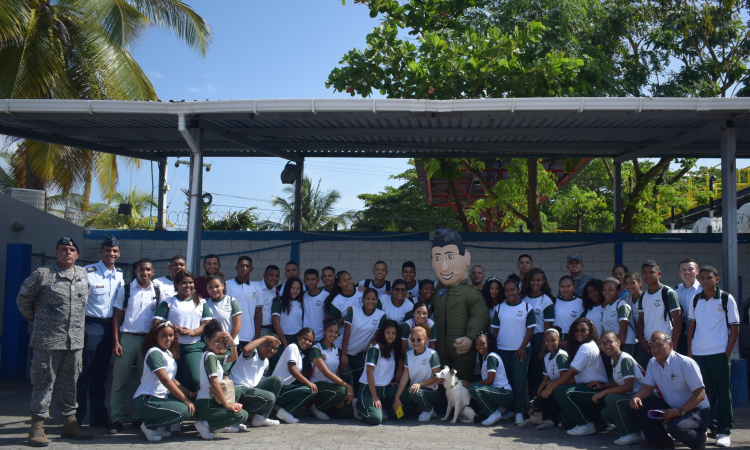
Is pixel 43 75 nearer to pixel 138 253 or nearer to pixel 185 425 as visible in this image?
pixel 138 253

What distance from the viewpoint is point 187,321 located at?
616 cm

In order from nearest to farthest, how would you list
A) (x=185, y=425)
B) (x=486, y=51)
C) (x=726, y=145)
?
(x=185, y=425)
(x=726, y=145)
(x=486, y=51)

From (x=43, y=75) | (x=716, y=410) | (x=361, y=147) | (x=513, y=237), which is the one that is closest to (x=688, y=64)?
(x=513, y=237)

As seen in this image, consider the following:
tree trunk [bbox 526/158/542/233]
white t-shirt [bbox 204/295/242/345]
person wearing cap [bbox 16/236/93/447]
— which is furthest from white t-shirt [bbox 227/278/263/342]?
tree trunk [bbox 526/158/542/233]

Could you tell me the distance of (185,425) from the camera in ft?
20.3

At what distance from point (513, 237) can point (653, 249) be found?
2.14 metres

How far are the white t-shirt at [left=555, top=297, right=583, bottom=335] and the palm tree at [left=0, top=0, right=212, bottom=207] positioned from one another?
11233 millimetres

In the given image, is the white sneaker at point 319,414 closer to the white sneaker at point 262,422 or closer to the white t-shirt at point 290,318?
the white sneaker at point 262,422

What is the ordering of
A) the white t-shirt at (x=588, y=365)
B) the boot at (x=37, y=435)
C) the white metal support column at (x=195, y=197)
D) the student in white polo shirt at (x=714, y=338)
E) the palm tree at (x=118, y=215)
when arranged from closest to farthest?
the boot at (x=37, y=435) < the student in white polo shirt at (x=714, y=338) < the white t-shirt at (x=588, y=365) < the white metal support column at (x=195, y=197) < the palm tree at (x=118, y=215)

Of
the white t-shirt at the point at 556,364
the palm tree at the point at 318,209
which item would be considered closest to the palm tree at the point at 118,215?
the palm tree at the point at 318,209

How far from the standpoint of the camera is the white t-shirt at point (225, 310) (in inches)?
255

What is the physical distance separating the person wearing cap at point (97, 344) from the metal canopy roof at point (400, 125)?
212cm

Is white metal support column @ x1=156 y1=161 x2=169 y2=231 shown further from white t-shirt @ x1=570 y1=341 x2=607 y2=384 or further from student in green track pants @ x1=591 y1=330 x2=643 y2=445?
student in green track pants @ x1=591 y1=330 x2=643 y2=445

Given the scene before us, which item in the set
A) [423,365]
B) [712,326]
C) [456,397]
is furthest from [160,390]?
[712,326]
